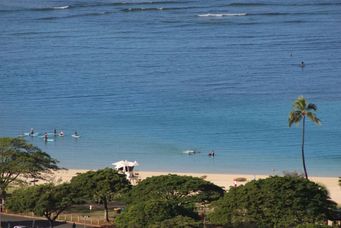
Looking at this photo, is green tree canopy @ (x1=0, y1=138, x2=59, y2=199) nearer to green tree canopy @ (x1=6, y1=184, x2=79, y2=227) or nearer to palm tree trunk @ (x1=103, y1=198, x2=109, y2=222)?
green tree canopy @ (x1=6, y1=184, x2=79, y2=227)

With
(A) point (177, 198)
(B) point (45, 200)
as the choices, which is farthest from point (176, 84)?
(B) point (45, 200)

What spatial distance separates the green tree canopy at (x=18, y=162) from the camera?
64750mm

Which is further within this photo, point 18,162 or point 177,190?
point 18,162

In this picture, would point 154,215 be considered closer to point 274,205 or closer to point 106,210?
point 274,205

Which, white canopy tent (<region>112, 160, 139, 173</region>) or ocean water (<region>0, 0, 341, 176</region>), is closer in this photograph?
white canopy tent (<region>112, 160, 139, 173</region>)

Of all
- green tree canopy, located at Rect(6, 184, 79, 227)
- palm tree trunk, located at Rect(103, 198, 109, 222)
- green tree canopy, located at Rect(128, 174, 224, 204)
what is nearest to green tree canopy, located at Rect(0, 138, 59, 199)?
green tree canopy, located at Rect(6, 184, 79, 227)

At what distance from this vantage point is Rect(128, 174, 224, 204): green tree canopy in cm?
5844

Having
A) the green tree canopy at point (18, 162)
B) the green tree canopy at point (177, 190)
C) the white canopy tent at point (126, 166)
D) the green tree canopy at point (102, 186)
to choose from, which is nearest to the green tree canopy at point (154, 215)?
the green tree canopy at point (177, 190)

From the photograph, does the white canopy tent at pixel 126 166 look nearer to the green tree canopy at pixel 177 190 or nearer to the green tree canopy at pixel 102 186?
the green tree canopy at pixel 102 186

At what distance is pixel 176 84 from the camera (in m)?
102

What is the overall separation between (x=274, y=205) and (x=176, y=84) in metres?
47.8

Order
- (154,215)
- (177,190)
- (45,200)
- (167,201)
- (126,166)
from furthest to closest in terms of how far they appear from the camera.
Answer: (126,166)
(177,190)
(45,200)
(167,201)
(154,215)

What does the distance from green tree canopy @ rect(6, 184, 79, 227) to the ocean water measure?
19517mm

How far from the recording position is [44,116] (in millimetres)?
94688
